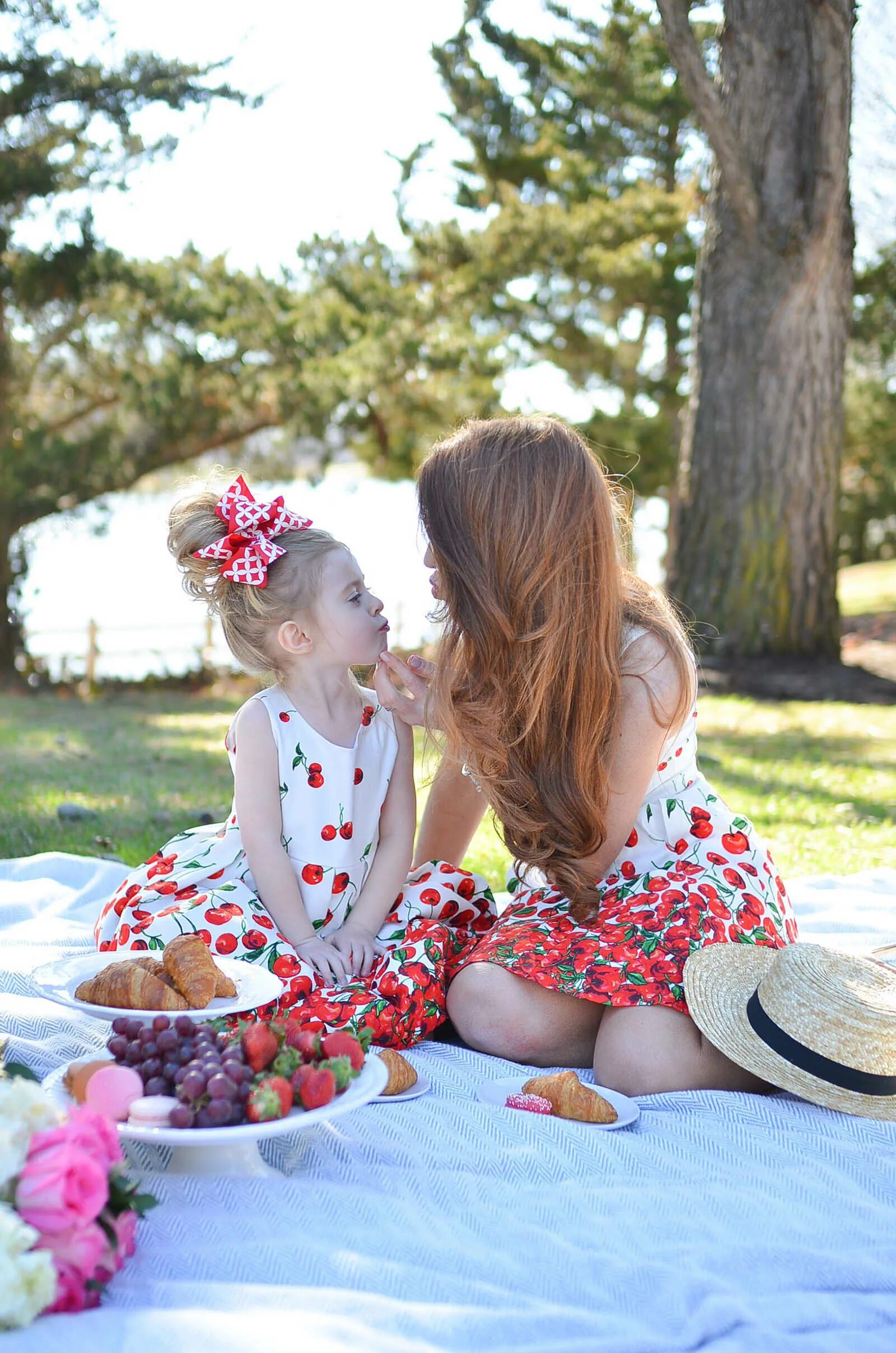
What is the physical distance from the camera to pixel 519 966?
2.62m

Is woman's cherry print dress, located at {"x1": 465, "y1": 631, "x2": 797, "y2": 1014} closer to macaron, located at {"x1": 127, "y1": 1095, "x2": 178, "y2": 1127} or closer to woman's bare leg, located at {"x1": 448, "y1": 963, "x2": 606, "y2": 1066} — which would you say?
woman's bare leg, located at {"x1": 448, "y1": 963, "x2": 606, "y2": 1066}

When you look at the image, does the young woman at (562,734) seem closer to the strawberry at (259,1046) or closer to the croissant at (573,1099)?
the croissant at (573,1099)

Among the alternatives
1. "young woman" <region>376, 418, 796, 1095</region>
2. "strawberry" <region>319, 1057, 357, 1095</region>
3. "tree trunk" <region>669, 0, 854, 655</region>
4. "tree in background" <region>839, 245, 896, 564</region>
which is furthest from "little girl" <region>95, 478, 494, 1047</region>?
"tree in background" <region>839, 245, 896, 564</region>

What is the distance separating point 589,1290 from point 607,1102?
635 mm

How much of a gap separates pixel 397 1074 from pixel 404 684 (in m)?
0.97

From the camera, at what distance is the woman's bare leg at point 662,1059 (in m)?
2.47

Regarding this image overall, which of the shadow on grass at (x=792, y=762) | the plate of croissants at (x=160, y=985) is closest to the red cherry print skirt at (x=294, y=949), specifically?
the plate of croissants at (x=160, y=985)

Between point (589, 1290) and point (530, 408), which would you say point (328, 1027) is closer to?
point (589, 1290)

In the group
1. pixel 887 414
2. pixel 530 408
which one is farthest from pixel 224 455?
pixel 887 414

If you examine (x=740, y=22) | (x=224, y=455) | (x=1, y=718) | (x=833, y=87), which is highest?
(x=740, y=22)

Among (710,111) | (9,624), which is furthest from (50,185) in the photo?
(710,111)

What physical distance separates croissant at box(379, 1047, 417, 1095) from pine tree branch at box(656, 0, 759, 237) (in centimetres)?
577

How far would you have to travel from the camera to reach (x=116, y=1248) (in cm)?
162

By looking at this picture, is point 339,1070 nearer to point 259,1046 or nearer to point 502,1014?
point 259,1046
